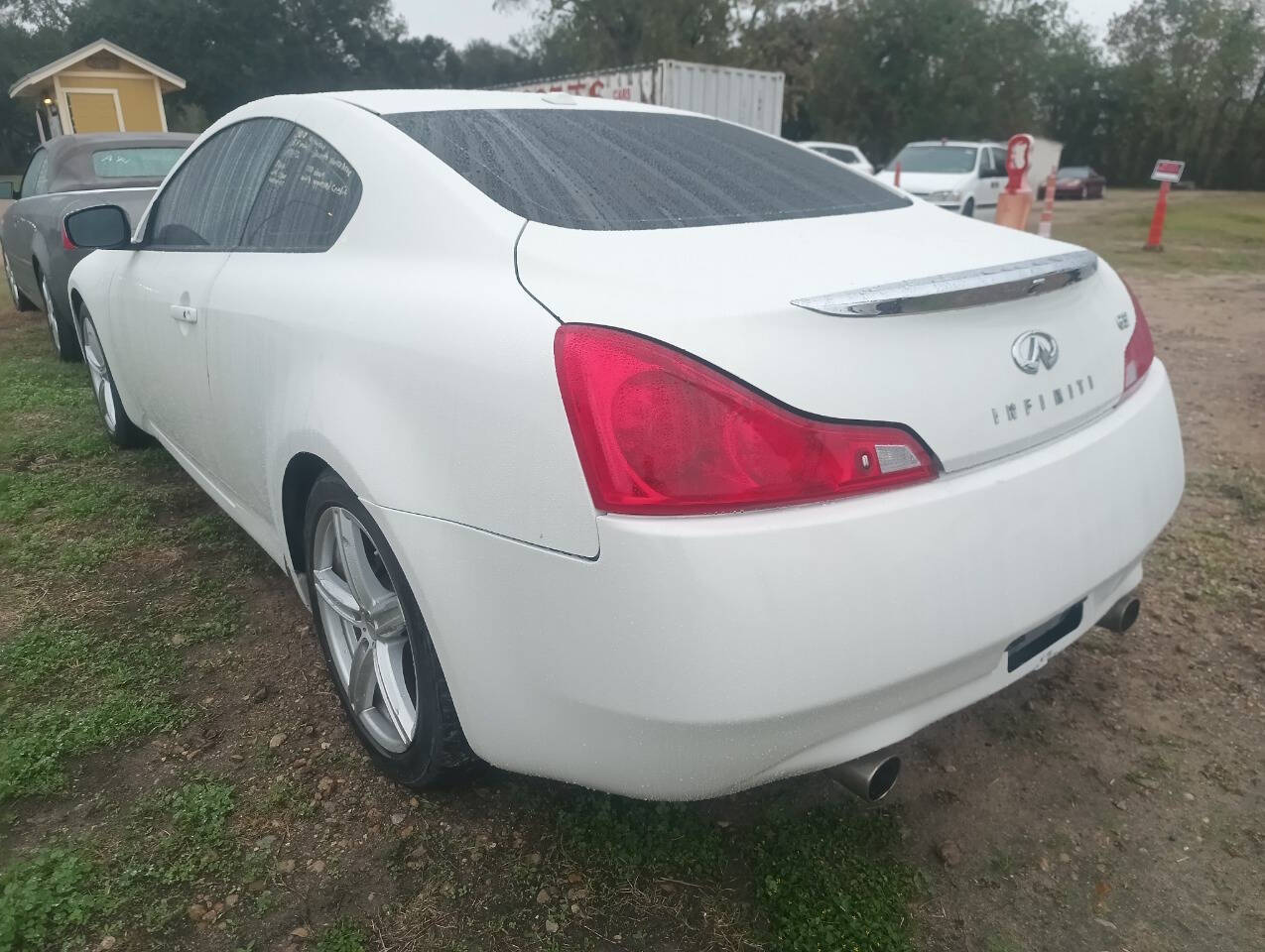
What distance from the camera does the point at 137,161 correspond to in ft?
21.2

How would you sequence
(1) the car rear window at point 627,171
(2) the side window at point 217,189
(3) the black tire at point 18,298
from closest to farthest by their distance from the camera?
(1) the car rear window at point 627,171 < (2) the side window at point 217,189 < (3) the black tire at point 18,298

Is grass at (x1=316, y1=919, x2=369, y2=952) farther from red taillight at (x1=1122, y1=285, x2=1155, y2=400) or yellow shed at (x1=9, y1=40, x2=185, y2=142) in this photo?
yellow shed at (x1=9, y1=40, x2=185, y2=142)

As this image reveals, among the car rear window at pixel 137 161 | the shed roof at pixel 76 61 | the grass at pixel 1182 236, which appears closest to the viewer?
the car rear window at pixel 137 161

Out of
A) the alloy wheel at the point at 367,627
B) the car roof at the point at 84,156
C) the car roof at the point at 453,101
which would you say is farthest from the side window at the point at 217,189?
the car roof at the point at 84,156

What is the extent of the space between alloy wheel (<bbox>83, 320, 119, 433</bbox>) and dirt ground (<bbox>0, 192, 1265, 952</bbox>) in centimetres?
203

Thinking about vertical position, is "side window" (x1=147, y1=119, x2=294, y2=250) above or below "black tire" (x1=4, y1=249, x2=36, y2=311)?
above

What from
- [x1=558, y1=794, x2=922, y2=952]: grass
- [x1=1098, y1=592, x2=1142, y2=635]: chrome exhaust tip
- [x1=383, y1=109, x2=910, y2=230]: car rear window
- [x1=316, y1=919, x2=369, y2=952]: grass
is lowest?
[x1=316, y1=919, x2=369, y2=952]: grass

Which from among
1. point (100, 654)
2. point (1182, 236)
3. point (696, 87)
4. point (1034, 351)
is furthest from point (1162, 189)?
point (100, 654)

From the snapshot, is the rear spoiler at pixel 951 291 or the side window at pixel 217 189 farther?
the side window at pixel 217 189

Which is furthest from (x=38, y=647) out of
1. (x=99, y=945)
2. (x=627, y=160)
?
(x=627, y=160)

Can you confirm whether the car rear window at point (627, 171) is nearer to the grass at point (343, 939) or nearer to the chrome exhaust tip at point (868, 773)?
the chrome exhaust tip at point (868, 773)

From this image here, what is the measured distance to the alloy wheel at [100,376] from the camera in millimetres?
4055

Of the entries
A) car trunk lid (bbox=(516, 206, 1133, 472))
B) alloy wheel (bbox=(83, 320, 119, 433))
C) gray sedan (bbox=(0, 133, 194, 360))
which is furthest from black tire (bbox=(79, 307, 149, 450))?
car trunk lid (bbox=(516, 206, 1133, 472))

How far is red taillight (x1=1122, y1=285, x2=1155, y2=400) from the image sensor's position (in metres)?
1.93
